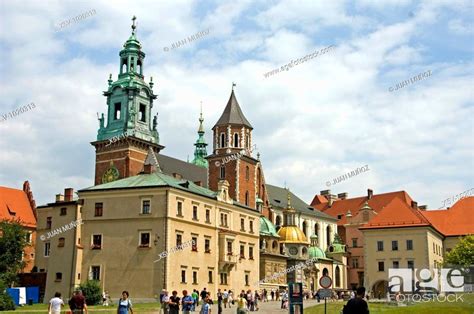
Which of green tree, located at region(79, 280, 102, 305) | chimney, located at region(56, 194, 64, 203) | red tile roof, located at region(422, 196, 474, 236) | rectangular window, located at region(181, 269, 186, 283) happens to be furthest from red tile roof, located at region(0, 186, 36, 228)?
red tile roof, located at region(422, 196, 474, 236)

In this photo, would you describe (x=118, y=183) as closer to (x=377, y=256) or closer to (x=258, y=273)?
(x=258, y=273)

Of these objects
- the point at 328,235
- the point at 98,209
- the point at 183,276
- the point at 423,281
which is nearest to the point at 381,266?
the point at 423,281

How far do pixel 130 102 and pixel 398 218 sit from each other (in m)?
38.9

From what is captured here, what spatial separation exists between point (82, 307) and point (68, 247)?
4020 cm

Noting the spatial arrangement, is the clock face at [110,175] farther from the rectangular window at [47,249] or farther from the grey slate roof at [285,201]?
the grey slate roof at [285,201]

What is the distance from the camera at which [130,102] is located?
90.8m

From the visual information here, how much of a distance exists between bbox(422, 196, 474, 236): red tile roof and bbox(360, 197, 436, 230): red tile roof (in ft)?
32.1

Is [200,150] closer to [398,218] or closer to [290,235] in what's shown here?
[290,235]

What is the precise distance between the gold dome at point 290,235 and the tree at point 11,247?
35345 millimetres

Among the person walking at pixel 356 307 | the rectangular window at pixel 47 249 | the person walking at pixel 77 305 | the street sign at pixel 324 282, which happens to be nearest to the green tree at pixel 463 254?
the rectangular window at pixel 47 249

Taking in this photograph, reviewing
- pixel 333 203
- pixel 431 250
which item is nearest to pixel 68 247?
pixel 431 250

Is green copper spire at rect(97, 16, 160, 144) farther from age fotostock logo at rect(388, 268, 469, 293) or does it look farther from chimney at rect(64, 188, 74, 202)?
age fotostock logo at rect(388, 268, 469, 293)

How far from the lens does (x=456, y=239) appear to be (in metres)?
88.4

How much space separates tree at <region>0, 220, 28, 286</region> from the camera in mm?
63906
